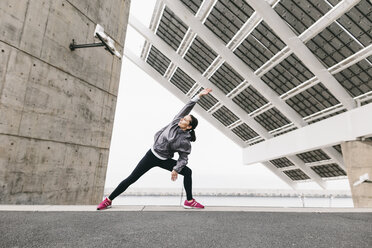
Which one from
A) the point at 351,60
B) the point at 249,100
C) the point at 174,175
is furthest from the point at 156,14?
the point at 174,175

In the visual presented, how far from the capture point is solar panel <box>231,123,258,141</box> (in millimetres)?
20938

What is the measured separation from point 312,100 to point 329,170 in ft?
27.4

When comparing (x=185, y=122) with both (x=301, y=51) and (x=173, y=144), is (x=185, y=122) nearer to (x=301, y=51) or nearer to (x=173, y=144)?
(x=173, y=144)

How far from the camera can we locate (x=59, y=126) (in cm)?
451

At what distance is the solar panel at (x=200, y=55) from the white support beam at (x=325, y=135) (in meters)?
7.24

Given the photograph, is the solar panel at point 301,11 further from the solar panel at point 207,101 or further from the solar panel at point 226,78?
the solar panel at point 207,101

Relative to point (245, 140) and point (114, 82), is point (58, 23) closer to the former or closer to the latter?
point (114, 82)

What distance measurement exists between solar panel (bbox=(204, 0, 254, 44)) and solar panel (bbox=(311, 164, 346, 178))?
1264 centimetres

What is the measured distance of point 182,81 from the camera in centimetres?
2030

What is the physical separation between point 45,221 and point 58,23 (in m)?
3.57

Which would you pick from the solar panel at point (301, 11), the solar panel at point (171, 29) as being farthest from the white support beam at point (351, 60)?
the solar panel at point (171, 29)

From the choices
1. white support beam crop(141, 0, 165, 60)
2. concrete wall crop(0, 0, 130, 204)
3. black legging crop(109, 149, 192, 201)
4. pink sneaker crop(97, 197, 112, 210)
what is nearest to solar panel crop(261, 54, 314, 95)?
white support beam crop(141, 0, 165, 60)

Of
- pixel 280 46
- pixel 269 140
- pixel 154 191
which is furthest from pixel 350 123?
pixel 154 191

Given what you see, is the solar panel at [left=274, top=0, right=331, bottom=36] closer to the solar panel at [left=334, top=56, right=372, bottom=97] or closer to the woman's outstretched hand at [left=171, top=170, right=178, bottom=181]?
the solar panel at [left=334, top=56, right=372, bottom=97]
